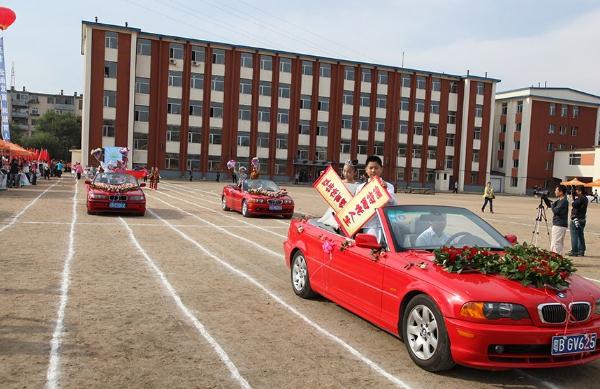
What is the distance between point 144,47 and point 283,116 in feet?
59.6

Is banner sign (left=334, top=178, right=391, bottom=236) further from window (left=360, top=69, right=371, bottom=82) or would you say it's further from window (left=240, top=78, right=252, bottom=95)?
window (left=360, top=69, right=371, bottom=82)

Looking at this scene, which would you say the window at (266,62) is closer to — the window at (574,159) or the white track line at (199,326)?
the window at (574,159)

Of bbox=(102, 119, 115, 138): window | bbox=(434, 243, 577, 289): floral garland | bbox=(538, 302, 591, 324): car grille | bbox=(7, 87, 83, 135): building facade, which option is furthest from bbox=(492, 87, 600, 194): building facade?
bbox=(7, 87, 83, 135): building facade

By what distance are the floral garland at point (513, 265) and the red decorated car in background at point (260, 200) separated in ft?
44.7

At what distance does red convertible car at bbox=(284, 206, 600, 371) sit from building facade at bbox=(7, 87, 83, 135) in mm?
124187

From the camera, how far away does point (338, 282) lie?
20.3ft

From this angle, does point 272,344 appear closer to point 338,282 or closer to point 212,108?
point 338,282

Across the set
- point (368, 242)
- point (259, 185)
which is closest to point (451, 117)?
point (259, 185)

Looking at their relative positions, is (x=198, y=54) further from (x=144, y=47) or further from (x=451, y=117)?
(x=451, y=117)

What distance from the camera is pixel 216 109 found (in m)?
64.1

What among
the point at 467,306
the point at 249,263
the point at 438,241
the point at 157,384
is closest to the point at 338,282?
the point at 438,241

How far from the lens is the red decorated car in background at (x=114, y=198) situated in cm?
1659

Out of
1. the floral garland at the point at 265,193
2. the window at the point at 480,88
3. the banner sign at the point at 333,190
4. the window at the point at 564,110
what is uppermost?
the window at the point at 480,88

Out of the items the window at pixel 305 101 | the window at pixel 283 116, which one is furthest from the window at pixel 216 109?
the window at pixel 305 101
